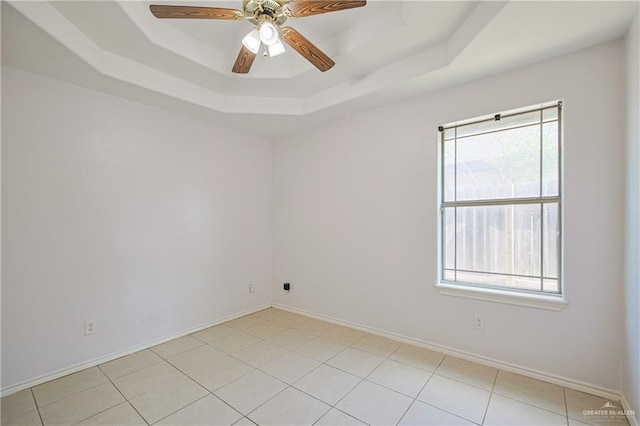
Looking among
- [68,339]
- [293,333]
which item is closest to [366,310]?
[293,333]

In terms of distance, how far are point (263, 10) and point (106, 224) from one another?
2.26 meters

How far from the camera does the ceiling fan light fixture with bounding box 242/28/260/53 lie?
176cm

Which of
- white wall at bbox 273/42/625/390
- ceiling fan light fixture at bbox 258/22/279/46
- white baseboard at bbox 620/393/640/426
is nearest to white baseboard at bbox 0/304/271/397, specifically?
white wall at bbox 273/42/625/390

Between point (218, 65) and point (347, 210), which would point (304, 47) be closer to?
point (218, 65)

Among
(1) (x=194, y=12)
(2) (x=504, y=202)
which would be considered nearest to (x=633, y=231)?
(2) (x=504, y=202)

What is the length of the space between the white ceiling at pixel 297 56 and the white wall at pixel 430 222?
0.78 ft

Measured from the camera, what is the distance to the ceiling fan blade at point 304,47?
1.73 meters

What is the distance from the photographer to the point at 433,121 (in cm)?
266

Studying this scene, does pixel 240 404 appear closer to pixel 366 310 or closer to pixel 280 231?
pixel 366 310

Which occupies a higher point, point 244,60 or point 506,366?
point 244,60

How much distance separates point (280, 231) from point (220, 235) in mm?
842

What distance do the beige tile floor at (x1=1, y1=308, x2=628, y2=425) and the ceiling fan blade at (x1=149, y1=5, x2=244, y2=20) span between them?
2.41m

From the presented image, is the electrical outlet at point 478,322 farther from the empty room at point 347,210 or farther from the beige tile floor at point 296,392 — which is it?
the beige tile floor at point 296,392

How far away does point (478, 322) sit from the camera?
2.40 m
